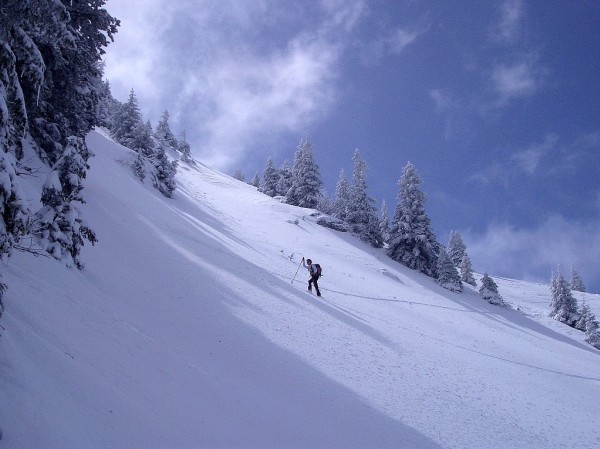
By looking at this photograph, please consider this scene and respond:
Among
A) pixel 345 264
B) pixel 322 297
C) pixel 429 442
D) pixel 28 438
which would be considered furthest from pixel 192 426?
pixel 345 264

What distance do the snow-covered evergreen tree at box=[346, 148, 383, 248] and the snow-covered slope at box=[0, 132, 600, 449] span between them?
94.1ft

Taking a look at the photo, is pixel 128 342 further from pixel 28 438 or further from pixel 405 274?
pixel 405 274

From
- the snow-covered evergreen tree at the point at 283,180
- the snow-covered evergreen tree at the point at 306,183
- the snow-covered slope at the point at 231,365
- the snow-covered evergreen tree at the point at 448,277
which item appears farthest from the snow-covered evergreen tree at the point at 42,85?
the snow-covered evergreen tree at the point at 283,180

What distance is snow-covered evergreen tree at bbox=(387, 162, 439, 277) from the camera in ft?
146

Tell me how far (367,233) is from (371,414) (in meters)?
40.6

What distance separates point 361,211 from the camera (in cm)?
4925

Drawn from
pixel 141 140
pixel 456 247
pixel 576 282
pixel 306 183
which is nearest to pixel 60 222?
pixel 141 140

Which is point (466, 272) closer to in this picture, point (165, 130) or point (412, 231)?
point (412, 231)

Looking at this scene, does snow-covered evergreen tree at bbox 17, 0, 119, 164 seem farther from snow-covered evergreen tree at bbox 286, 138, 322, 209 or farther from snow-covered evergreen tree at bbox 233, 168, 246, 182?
snow-covered evergreen tree at bbox 233, 168, 246, 182

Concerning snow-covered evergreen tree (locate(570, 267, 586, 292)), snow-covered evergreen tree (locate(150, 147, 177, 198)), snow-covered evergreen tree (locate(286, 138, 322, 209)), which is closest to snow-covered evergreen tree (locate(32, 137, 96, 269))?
snow-covered evergreen tree (locate(150, 147, 177, 198))

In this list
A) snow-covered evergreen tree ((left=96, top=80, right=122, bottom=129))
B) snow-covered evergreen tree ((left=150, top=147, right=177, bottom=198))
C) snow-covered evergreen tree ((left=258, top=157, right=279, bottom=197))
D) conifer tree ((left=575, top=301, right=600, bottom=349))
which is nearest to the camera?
snow-covered evergreen tree ((left=96, top=80, right=122, bottom=129))

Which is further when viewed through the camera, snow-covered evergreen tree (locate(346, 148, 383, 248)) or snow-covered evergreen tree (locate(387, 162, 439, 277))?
snow-covered evergreen tree (locate(346, 148, 383, 248))

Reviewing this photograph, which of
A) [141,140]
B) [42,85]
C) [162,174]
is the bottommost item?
[42,85]

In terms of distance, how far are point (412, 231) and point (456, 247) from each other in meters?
35.6
